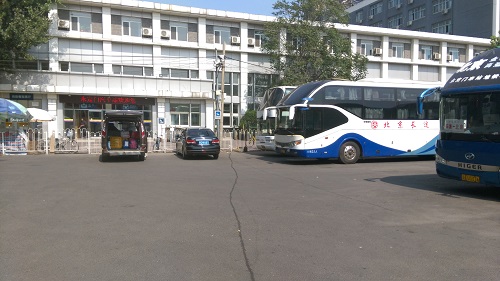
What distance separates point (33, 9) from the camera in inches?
1124

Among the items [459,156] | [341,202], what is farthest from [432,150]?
[341,202]

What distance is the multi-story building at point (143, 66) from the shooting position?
31.4 meters

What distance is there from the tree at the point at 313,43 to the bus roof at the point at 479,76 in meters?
23.4

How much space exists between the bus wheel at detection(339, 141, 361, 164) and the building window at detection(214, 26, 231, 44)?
24.0 metres

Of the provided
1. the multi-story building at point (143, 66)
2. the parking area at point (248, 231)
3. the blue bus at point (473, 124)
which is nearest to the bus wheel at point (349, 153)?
the parking area at point (248, 231)

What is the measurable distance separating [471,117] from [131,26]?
3176cm

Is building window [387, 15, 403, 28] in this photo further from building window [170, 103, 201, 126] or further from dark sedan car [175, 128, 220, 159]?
dark sedan car [175, 128, 220, 159]

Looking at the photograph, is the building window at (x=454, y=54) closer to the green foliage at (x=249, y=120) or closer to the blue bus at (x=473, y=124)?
the green foliage at (x=249, y=120)

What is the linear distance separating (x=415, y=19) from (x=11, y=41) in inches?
2079

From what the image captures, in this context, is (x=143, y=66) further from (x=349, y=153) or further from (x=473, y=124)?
(x=473, y=124)

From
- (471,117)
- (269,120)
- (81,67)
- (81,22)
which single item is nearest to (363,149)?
(269,120)

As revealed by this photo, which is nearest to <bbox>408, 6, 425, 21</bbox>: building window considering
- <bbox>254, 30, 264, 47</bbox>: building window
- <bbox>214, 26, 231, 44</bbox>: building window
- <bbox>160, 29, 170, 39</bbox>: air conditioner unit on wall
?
<bbox>254, 30, 264, 47</bbox>: building window

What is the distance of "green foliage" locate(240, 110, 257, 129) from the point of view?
117ft

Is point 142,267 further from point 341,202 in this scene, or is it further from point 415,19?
point 415,19
